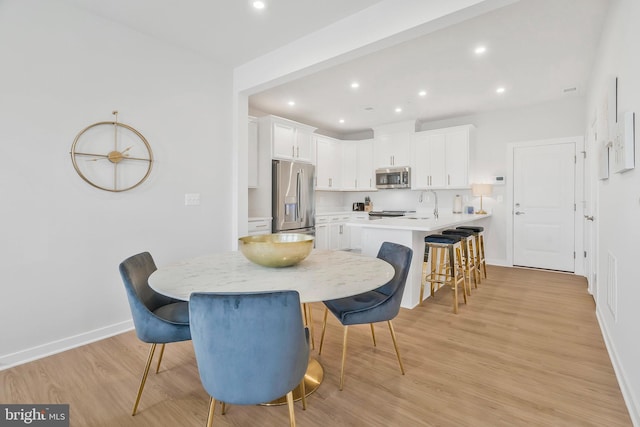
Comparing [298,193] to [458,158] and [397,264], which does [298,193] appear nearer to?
[458,158]

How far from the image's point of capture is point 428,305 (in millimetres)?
3387

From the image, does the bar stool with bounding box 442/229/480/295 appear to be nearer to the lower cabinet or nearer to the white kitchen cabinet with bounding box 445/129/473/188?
the white kitchen cabinet with bounding box 445/129/473/188

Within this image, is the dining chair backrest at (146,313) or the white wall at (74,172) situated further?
the white wall at (74,172)

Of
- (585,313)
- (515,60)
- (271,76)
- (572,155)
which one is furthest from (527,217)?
(271,76)

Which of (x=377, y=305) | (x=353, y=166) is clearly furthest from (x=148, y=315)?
(x=353, y=166)

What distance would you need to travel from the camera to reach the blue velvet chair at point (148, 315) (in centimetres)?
156

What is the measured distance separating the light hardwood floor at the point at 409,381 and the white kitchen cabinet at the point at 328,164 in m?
3.50

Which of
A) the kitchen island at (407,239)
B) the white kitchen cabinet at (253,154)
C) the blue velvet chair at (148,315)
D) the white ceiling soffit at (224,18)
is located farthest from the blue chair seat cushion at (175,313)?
the white kitchen cabinet at (253,154)

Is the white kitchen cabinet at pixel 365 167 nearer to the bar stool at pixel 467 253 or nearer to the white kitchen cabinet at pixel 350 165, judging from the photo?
the white kitchen cabinet at pixel 350 165

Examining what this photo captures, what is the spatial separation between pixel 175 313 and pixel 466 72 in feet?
12.6

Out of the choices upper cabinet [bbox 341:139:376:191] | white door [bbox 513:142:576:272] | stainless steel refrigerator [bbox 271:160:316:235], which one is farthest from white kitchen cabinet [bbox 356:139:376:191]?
white door [bbox 513:142:576:272]

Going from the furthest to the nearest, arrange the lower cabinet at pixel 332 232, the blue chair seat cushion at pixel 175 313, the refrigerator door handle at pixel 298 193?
the lower cabinet at pixel 332 232, the refrigerator door handle at pixel 298 193, the blue chair seat cushion at pixel 175 313

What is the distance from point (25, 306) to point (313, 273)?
2.18 metres

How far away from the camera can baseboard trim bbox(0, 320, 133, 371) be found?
2168 mm
